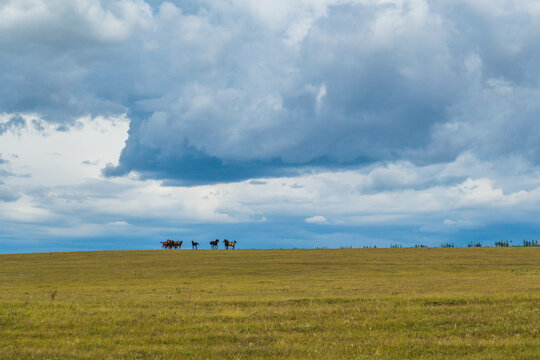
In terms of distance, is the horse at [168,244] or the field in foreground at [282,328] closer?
the field in foreground at [282,328]

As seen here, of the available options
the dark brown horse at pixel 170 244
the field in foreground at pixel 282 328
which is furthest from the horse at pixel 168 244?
the field in foreground at pixel 282 328

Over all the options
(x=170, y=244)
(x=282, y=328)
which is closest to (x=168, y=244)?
(x=170, y=244)

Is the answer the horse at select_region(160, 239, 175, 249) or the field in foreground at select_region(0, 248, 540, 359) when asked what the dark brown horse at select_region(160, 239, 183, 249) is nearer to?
the horse at select_region(160, 239, 175, 249)

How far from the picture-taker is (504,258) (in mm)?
80750

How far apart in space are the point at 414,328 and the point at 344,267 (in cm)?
4869

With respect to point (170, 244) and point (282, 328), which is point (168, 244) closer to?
point (170, 244)

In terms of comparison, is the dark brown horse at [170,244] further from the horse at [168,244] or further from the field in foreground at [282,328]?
the field in foreground at [282,328]

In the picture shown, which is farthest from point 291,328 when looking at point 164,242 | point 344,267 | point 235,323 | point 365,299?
point 164,242

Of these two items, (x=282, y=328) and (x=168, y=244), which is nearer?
(x=282, y=328)

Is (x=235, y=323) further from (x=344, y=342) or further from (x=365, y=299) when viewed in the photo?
(x=365, y=299)

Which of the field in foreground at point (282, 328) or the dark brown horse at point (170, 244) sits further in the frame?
the dark brown horse at point (170, 244)

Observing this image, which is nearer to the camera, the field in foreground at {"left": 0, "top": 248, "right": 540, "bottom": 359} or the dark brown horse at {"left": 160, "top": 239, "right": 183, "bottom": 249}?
the field in foreground at {"left": 0, "top": 248, "right": 540, "bottom": 359}

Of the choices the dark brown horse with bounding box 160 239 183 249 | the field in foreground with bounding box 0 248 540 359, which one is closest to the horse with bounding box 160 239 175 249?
the dark brown horse with bounding box 160 239 183 249

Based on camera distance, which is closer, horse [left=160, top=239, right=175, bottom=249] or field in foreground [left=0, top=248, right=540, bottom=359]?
field in foreground [left=0, top=248, right=540, bottom=359]
